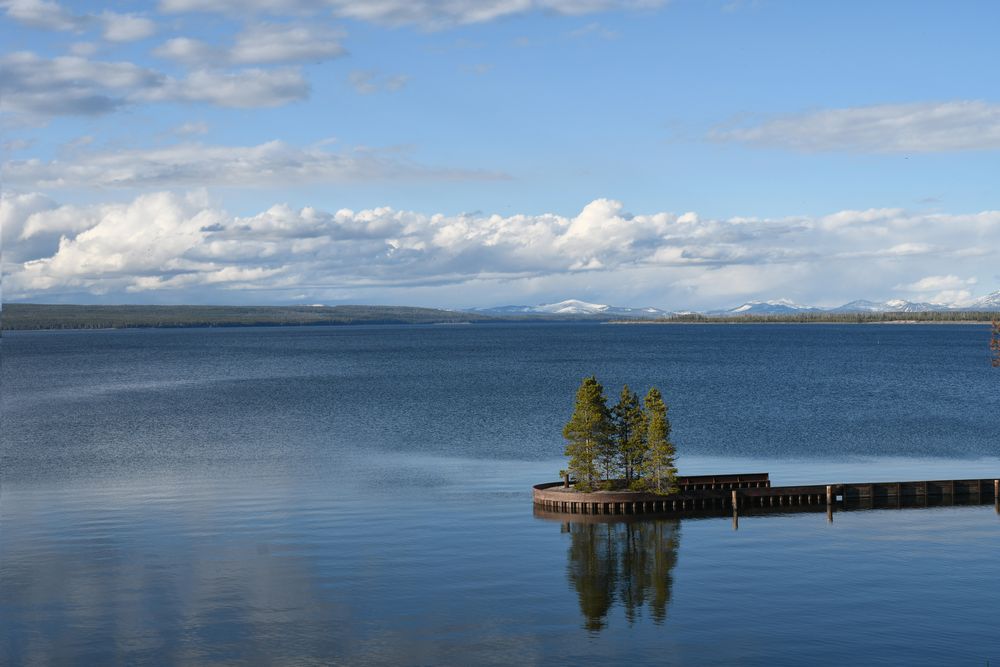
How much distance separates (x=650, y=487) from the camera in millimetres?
66375

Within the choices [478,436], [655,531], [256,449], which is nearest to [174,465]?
[256,449]

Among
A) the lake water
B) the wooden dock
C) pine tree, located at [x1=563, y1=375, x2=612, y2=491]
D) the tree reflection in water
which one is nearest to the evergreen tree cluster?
pine tree, located at [x1=563, y1=375, x2=612, y2=491]

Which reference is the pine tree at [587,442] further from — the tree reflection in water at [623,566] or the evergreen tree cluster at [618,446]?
the tree reflection in water at [623,566]

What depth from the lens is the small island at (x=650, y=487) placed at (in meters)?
65.3

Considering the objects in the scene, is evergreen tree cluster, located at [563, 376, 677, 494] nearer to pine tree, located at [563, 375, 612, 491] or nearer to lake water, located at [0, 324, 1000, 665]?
pine tree, located at [563, 375, 612, 491]

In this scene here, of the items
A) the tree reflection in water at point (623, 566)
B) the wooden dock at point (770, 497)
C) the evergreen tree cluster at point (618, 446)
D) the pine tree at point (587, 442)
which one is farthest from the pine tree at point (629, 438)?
the tree reflection in water at point (623, 566)

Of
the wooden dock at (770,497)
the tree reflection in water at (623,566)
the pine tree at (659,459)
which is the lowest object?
the tree reflection in water at (623,566)

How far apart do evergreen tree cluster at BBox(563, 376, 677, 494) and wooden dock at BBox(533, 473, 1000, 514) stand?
3.92ft

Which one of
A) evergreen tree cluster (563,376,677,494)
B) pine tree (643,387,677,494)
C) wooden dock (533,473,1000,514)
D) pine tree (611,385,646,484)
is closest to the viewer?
wooden dock (533,473,1000,514)

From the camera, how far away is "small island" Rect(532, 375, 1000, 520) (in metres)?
65.3

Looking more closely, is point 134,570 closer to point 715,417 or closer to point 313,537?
point 313,537

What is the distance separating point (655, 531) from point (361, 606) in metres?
21.4

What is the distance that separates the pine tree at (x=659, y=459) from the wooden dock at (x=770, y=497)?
34.3 inches

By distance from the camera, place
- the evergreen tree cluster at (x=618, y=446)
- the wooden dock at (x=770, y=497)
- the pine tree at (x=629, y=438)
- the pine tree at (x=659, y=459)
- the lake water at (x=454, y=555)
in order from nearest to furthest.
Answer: the lake water at (x=454, y=555), the wooden dock at (x=770, y=497), the pine tree at (x=659, y=459), the evergreen tree cluster at (x=618, y=446), the pine tree at (x=629, y=438)
